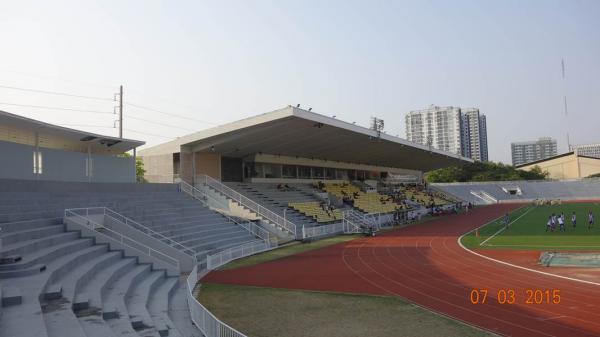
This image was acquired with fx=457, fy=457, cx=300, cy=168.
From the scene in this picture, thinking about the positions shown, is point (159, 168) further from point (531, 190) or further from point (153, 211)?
point (531, 190)

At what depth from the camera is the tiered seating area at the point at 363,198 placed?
4387cm

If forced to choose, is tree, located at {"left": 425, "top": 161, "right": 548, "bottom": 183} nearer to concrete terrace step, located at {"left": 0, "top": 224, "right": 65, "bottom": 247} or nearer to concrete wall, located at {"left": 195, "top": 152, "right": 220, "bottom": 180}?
concrete wall, located at {"left": 195, "top": 152, "right": 220, "bottom": 180}

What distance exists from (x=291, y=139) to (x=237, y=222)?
9.84 m

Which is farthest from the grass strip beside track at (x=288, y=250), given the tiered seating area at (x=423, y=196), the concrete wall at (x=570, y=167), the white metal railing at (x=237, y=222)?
the concrete wall at (x=570, y=167)

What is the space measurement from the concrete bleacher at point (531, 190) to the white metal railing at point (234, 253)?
59935 millimetres

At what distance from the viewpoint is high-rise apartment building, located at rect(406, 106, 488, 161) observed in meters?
165

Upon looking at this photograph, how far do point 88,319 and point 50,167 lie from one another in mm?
15166

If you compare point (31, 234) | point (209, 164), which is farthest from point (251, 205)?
A: point (31, 234)

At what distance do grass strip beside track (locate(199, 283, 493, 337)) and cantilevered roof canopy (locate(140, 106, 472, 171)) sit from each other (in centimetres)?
1561

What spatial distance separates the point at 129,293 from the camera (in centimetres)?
1230

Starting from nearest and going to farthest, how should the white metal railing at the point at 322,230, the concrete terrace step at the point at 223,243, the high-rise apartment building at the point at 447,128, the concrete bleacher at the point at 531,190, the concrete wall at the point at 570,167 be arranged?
1. the concrete terrace step at the point at 223,243
2. the white metal railing at the point at 322,230
3. the concrete bleacher at the point at 531,190
4. the concrete wall at the point at 570,167
5. the high-rise apartment building at the point at 447,128

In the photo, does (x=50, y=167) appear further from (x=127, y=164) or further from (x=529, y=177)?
(x=529, y=177)

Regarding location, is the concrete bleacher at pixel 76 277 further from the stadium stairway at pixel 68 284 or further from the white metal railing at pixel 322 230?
the white metal railing at pixel 322 230

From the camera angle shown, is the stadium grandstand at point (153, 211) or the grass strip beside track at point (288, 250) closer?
the stadium grandstand at point (153, 211)
